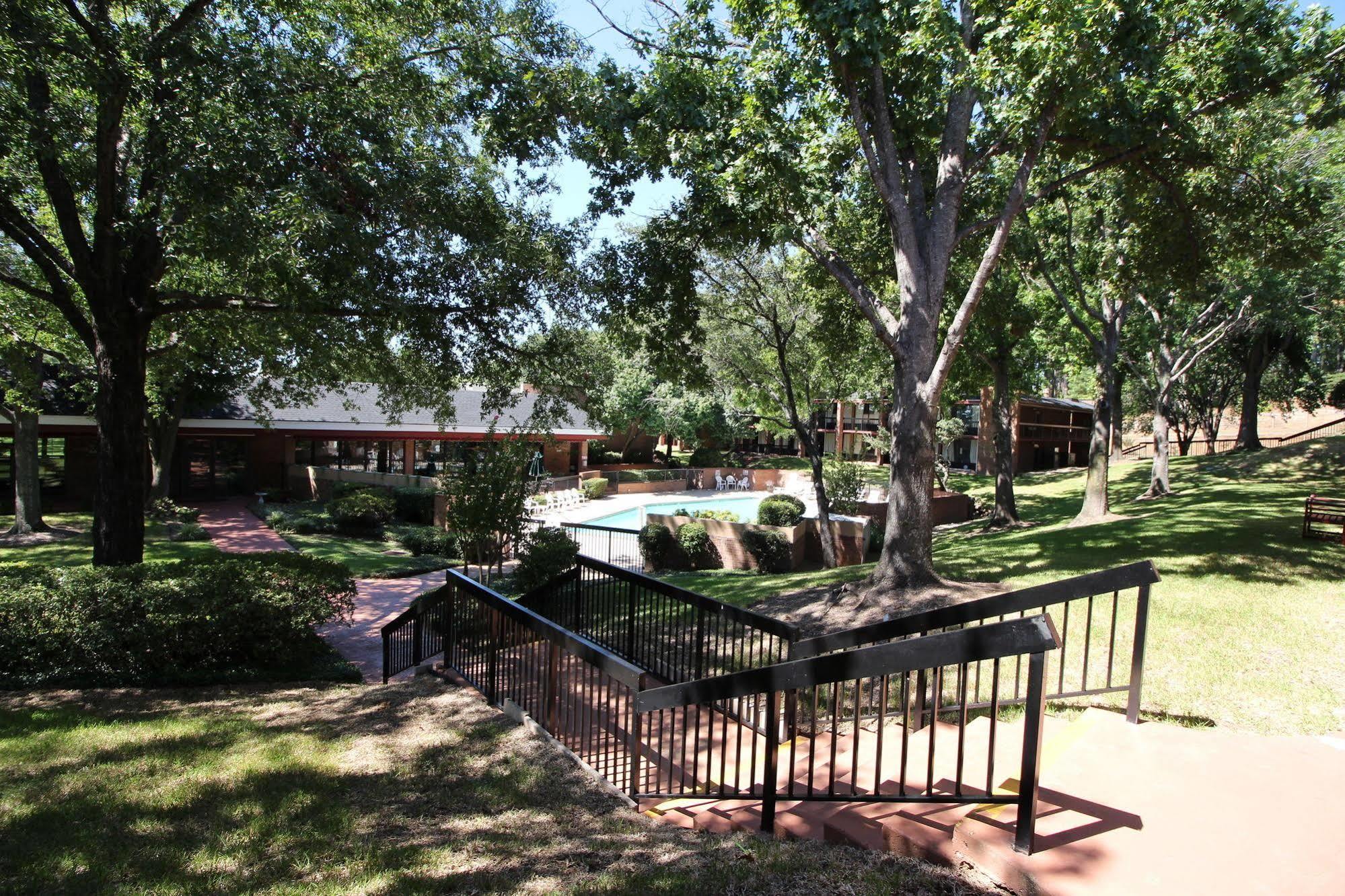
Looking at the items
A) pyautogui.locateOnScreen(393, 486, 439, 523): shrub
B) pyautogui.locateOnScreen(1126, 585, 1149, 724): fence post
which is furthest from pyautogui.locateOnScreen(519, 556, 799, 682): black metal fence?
A: pyautogui.locateOnScreen(393, 486, 439, 523): shrub

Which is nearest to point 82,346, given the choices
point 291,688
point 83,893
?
point 291,688

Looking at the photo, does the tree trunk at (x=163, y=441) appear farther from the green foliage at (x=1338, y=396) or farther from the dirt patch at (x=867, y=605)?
the green foliage at (x=1338, y=396)

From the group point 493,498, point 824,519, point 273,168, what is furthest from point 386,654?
point 824,519

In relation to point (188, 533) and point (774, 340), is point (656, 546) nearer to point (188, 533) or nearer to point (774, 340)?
point (774, 340)

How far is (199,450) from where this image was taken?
26609mm

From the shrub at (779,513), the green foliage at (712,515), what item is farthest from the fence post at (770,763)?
the shrub at (779,513)

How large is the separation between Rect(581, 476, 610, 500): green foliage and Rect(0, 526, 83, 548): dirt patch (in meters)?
17.7

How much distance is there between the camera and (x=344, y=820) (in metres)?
4.12

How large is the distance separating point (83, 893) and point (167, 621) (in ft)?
17.9

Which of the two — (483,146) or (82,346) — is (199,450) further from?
(483,146)

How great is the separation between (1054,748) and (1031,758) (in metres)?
1.30

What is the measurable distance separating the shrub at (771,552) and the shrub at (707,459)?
84.0ft

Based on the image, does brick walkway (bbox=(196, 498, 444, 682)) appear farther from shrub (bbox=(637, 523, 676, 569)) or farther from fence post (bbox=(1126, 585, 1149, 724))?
fence post (bbox=(1126, 585, 1149, 724))

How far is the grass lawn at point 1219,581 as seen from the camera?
5.25 m
